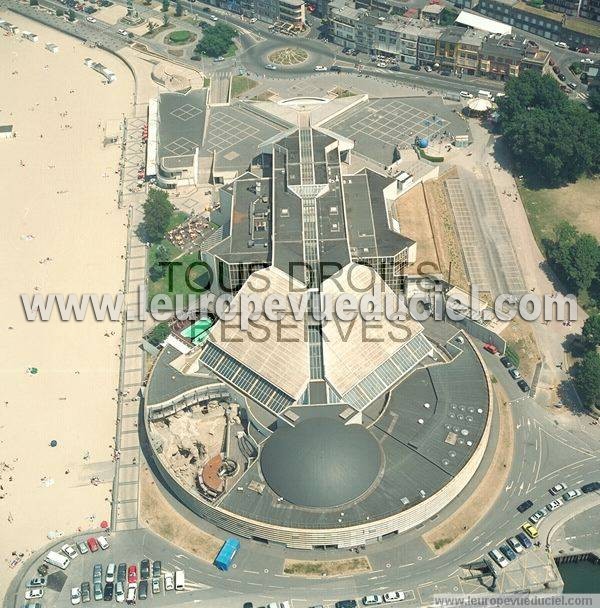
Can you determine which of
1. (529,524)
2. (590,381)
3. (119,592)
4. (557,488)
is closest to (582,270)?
(590,381)

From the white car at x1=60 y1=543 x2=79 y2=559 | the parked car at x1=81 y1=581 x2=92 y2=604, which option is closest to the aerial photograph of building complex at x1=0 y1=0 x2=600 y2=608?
the white car at x1=60 y1=543 x2=79 y2=559

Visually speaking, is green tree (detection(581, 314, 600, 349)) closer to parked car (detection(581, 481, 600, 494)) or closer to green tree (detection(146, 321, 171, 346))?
parked car (detection(581, 481, 600, 494))

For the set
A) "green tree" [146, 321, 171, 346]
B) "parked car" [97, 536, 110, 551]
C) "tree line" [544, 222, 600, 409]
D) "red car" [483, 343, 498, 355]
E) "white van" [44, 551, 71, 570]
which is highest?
"tree line" [544, 222, 600, 409]

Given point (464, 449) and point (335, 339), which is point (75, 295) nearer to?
point (335, 339)

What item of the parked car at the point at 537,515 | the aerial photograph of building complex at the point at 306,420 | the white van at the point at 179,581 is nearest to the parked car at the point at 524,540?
the aerial photograph of building complex at the point at 306,420

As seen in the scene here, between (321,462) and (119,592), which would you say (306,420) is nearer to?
(321,462)

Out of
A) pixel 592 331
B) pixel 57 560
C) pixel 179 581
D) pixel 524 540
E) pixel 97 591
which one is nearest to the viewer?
pixel 97 591
